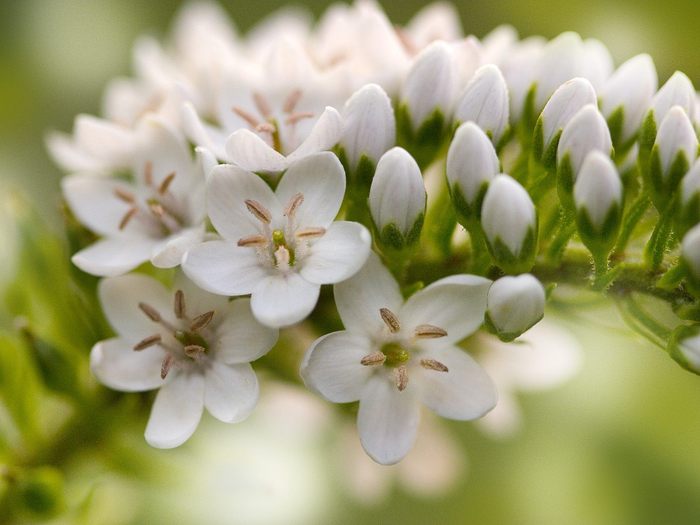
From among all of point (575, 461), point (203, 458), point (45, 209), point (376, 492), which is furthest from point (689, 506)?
point (45, 209)

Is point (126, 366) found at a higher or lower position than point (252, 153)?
lower

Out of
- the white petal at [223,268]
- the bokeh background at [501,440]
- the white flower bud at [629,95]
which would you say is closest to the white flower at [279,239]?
the white petal at [223,268]

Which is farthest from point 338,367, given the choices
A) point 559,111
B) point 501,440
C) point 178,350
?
point 501,440

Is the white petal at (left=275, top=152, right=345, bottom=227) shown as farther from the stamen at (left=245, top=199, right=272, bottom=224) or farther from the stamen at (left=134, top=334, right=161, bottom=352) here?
the stamen at (left=134, top=334, right=161, bottom=352)

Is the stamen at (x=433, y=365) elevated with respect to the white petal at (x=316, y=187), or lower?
lower

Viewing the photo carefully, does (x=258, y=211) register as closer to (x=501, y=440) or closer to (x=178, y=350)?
(x=178, y=350)

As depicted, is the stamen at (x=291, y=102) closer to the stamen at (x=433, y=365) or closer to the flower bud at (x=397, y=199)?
the flower bud at (x=397, y=199)

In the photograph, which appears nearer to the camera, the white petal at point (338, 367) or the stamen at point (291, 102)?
the white petal at point (338, 367)
